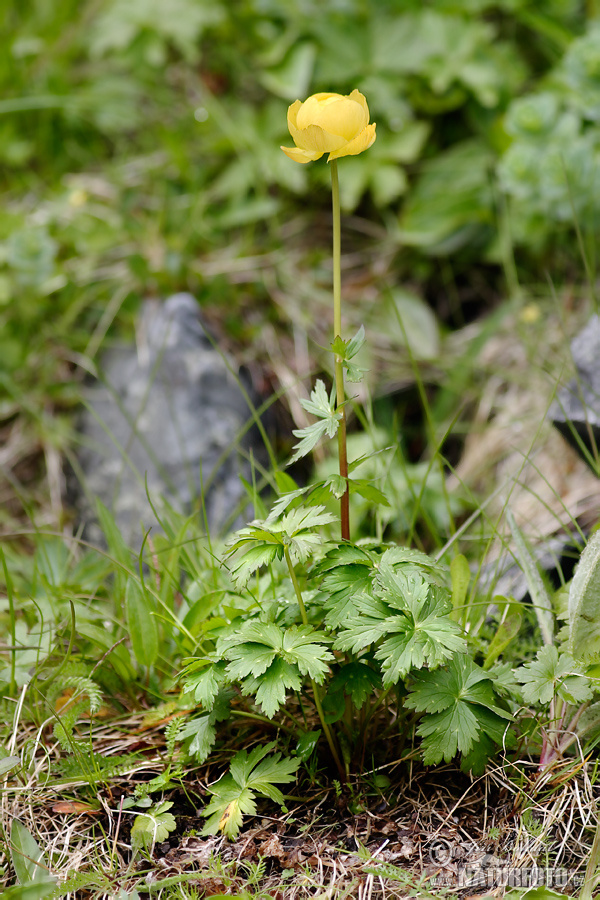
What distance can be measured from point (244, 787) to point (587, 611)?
2.12 feet

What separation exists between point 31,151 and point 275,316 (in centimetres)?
132

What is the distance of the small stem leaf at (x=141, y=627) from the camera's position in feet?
4.82

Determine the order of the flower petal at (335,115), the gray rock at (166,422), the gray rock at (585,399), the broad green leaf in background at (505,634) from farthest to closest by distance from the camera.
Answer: the gray rock at (166,422) < the gray rock at (585,399) < the broad green leaf in background at (505,634) < the flower petal at (335,115)

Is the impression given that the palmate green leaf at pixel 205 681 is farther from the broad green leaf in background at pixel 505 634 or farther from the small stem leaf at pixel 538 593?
the small stem leaf at pixel 538 593

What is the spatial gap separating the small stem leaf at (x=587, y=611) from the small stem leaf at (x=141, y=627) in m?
0.78

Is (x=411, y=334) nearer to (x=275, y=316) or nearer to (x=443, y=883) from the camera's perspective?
(x=275, y=316)

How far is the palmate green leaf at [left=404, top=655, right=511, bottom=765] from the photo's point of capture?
3.84ft

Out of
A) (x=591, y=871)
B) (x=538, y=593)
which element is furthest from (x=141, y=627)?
(x=591, y=871)

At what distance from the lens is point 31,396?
2.82m

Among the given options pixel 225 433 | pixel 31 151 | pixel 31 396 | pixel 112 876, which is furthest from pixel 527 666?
pixel 31 151

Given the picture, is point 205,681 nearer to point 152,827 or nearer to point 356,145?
point 152,827

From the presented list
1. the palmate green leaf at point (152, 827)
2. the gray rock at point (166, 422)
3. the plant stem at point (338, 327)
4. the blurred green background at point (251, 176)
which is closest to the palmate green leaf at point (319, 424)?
the plant stem at point (338, 327)

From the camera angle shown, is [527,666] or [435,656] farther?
[527,666]

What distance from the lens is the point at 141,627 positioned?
1476mm
